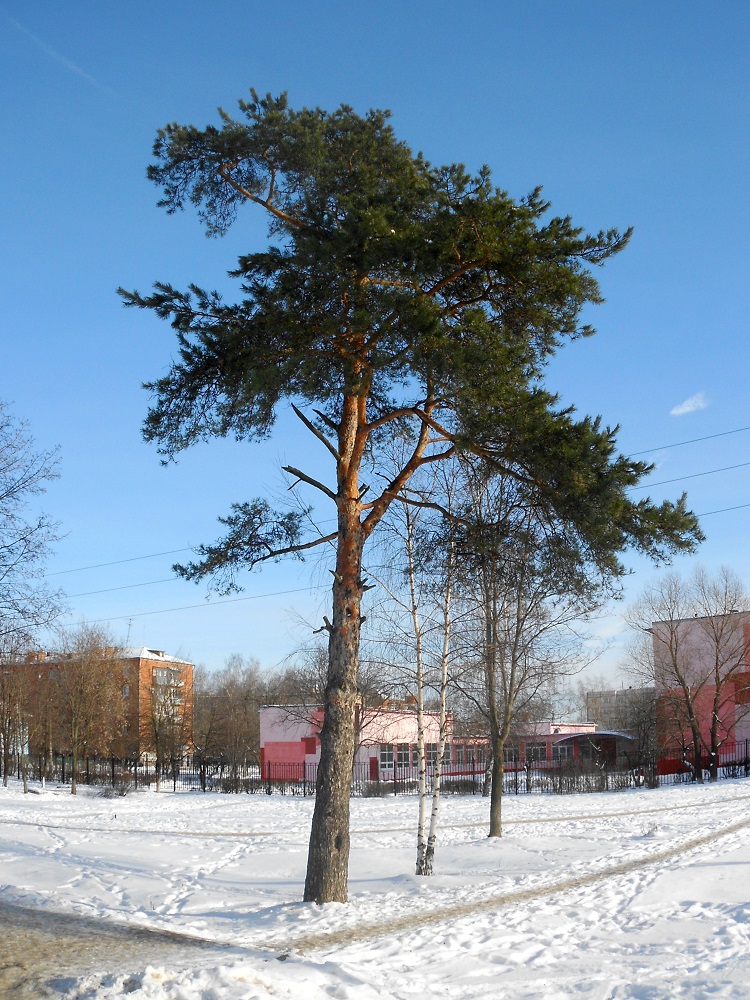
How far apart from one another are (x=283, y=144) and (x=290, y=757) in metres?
44.3

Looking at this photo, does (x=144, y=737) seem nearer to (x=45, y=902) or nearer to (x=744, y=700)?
(x=744, y=700)

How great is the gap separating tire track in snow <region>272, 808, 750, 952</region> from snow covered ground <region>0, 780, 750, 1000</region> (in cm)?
4

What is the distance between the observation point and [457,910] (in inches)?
386

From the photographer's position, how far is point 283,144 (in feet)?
33.4

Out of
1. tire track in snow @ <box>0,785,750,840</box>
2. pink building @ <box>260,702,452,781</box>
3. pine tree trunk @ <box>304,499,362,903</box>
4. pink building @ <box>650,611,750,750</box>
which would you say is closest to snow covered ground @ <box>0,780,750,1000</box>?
tire track in snow @ <box>0,785,750,840</box>

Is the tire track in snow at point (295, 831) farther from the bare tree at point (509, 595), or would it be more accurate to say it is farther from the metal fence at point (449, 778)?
the metal fence at point (449, 778)

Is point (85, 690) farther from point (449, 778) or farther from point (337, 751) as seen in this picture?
point (337, 751)

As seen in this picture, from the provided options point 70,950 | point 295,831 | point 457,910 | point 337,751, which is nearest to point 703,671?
point 295,831

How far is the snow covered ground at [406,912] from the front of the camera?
21.8ft

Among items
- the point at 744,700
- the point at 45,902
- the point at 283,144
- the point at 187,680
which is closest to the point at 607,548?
the point at 283,144

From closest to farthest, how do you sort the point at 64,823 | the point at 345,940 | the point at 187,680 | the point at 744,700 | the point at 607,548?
the point at 345,940, the point at 607,548, the point at 64,823, the point at 744,700, the point at 187,680

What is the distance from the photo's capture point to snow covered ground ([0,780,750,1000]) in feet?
21.8

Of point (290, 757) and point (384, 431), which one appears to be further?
point (290, 757)

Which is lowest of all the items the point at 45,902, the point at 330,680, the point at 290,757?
the point at 290,757
